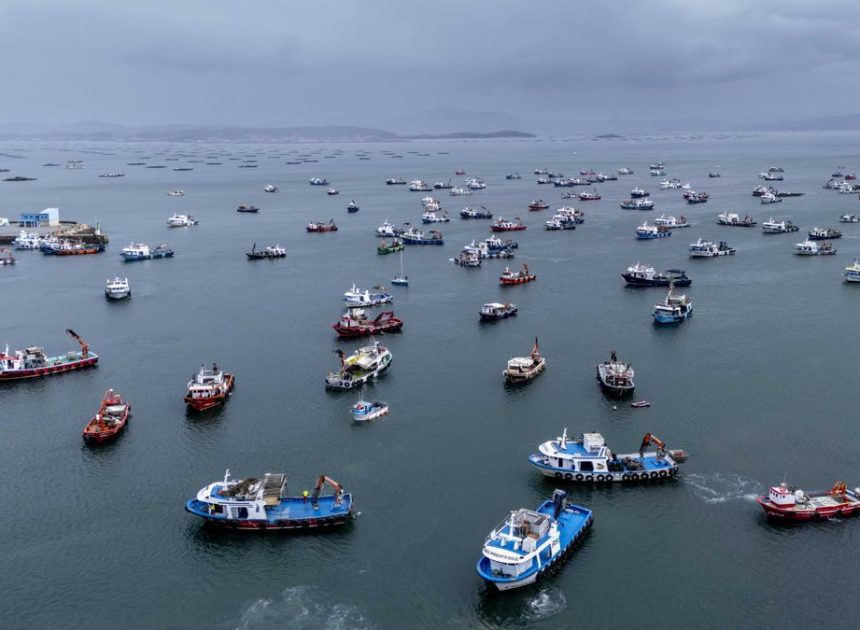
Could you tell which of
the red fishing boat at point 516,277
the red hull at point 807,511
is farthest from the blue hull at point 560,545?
the red fishing boat at point 516,277

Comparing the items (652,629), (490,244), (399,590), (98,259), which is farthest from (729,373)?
(98,259)

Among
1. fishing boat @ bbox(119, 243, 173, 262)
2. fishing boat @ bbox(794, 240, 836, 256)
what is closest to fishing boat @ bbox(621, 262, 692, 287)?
fishing boat @ bbox(794, 240, 836, 256)

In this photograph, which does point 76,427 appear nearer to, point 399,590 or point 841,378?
point 399,590

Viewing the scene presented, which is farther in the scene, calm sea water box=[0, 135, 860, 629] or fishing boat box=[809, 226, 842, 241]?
fishing boat box=[809, 226, 842, 241]

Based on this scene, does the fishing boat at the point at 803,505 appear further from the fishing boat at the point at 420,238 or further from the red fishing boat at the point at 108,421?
the fishing boat at the point at 420,238

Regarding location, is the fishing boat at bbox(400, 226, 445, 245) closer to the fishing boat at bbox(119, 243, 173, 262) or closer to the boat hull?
the fishing boat at bbox(119, 243, 173, 262)
